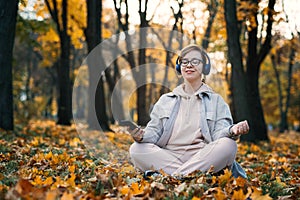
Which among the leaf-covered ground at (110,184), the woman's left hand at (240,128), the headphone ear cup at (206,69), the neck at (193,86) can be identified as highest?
the headphone ear cup at (206,69)

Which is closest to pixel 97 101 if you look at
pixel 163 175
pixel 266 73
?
pixel 163 175

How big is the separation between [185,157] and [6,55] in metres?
6.00

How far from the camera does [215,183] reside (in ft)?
12.0

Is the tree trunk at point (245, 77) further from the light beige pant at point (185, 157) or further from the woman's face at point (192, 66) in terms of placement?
the light beige pant at point (185, 157)

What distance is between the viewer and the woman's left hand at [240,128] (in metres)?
3.90

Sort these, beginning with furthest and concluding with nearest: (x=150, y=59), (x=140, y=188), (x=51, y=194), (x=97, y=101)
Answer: (x=150, y=59) < (x=97, y=101) < (x=140, y=188) < (x=51, y=194)

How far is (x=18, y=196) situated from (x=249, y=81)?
10712 mm

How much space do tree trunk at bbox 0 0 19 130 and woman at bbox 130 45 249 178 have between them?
17.6 ft

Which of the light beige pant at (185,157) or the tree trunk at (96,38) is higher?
the tree trunk at (96,38)

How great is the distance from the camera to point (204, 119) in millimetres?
4461

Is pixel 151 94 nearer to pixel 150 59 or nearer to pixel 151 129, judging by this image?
pixel 150 59

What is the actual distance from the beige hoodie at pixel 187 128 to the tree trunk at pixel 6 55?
556cm

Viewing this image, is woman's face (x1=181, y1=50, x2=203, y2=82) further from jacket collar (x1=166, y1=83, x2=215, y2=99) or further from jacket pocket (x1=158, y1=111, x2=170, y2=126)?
jacket pocket (x1=158, y1=111, x2=170, y2=126)

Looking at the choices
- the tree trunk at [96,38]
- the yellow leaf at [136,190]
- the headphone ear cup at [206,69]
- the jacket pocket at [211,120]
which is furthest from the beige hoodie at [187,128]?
the tree trunk at [96,38]
